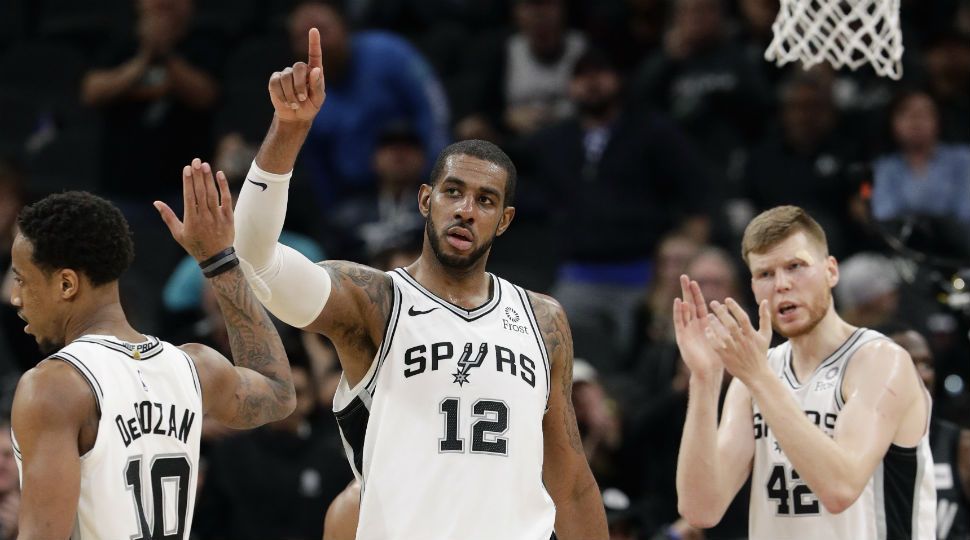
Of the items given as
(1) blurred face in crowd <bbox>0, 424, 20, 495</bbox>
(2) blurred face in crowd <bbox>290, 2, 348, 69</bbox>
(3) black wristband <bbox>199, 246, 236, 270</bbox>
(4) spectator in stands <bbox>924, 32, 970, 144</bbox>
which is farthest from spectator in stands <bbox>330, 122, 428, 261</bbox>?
(3) black wristband <bbox>199, 246, 236, 270</bbox>

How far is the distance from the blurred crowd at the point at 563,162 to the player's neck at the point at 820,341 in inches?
111

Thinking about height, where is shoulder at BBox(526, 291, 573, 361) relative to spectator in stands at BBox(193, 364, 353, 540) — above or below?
above

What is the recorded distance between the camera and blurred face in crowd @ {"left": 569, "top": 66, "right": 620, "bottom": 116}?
11.1 m

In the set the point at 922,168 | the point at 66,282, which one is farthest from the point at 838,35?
the point at 66,282

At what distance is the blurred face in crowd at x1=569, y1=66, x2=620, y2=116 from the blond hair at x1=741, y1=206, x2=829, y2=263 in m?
4.78

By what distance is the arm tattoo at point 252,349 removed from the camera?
5407 millimetres

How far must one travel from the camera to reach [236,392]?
5418 mm

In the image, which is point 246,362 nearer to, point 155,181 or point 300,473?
point 300,473

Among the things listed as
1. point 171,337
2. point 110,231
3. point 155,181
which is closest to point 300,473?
point 171,337

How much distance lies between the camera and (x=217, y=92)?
12.1m

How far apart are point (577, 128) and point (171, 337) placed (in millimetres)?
3532

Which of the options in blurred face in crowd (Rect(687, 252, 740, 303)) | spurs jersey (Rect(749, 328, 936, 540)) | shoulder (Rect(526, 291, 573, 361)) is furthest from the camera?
blurred face in crowd (Rect(687, 252, 740, 303))

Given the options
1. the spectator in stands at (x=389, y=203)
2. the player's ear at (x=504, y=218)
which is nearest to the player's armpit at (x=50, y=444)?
the player's ear at (x=504, y=218)

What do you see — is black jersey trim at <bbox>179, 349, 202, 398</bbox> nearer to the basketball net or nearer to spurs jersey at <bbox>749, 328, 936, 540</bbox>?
spurs jersey at <bbox>749, 328, 936, 540</bbox>
